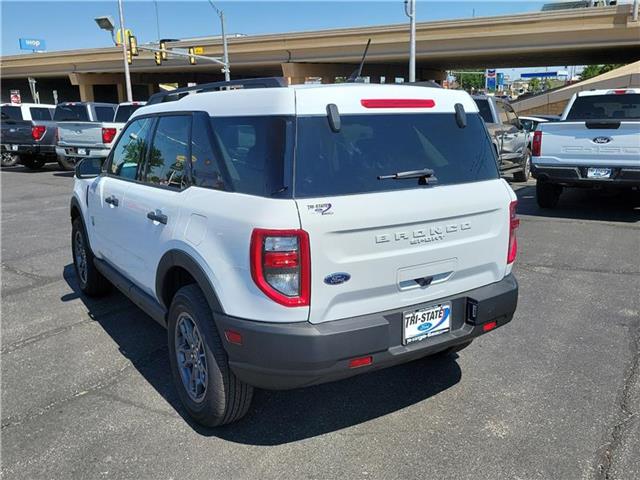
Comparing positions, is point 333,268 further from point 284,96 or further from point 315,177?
point 284,96

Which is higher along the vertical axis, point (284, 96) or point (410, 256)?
point (284, 96)

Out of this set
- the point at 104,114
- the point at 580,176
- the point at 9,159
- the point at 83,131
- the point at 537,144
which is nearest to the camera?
the point at 580,176

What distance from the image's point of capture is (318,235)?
2562mm

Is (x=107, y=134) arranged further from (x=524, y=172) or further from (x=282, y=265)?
(x=282, y=265)

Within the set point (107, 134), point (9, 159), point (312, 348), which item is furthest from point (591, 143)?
point (9, 159)

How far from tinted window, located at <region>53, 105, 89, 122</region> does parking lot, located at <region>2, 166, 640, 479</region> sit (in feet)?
37.3

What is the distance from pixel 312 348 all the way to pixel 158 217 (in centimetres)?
143

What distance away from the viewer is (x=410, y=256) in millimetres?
2859

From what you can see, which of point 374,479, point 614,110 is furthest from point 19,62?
point 374,479

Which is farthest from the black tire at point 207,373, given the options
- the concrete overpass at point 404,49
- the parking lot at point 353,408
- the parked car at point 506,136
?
the concrete overpass at point 404,49

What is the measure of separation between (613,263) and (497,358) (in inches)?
131

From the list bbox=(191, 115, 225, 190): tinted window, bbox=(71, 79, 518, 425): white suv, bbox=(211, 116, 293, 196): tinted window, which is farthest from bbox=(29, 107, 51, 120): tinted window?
bbox=(211, 116, 293, 196): tinted window

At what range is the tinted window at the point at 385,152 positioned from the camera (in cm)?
267

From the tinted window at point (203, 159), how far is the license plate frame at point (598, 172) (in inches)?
288
